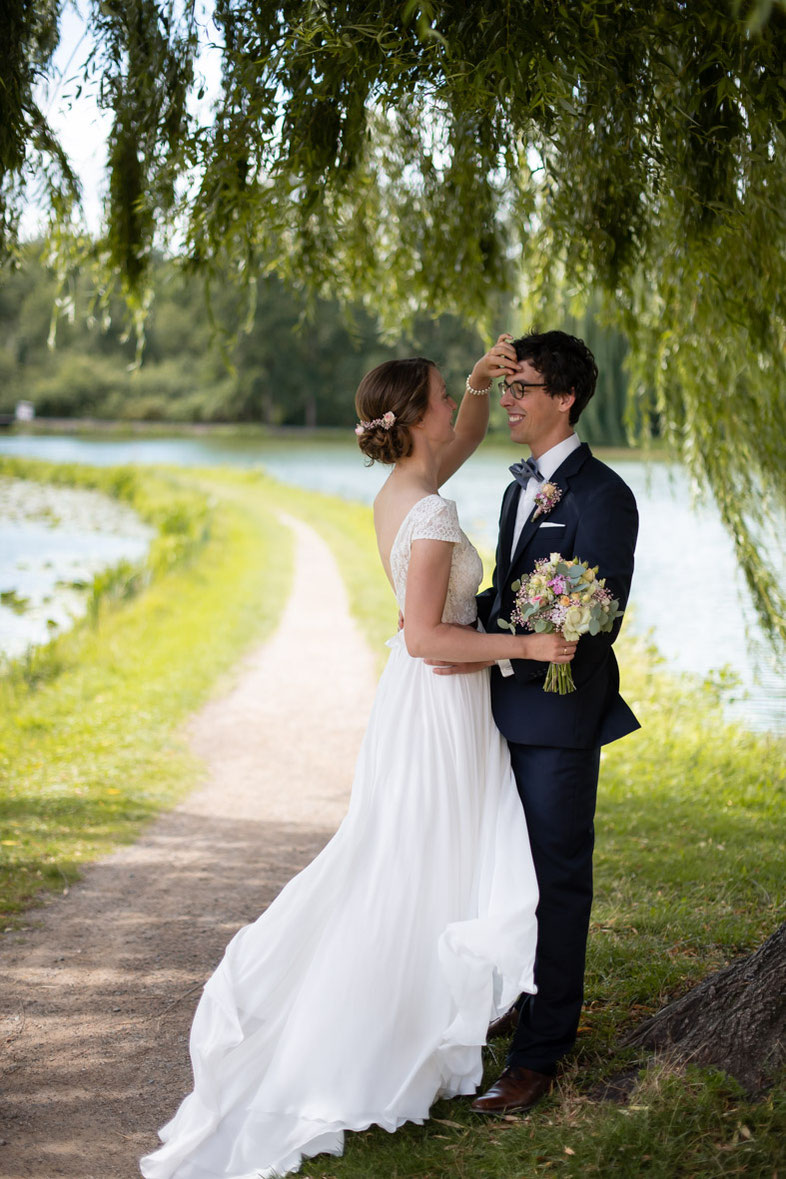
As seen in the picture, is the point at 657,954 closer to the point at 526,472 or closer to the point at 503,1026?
the point at 503,1026

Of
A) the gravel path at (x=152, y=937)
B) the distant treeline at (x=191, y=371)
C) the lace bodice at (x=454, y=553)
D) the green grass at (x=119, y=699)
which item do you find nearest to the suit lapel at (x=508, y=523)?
the lace bodice at (x=454, y=553)

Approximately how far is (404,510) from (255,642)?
8457 mm

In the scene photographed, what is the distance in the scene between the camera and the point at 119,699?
8914mm

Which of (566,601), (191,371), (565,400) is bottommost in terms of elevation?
(566,601)

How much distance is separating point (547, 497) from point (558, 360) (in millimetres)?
406

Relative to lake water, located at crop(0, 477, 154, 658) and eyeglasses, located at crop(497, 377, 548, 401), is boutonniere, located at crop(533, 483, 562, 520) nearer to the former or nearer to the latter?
eyeglasses, located at crop(497, 377, 548, 401)

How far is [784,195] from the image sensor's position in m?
4.59

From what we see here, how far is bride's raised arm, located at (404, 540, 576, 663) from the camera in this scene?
3080 millimetres

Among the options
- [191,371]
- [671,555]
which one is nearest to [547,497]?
[671,555]

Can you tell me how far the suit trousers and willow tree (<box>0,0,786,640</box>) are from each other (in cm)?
195

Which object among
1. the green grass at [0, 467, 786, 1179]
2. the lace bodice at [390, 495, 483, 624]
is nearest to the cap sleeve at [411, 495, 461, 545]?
the lace bodice at [390, 495, 483, 624]

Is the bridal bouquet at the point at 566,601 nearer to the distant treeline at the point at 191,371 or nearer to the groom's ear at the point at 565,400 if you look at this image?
the groom's ear at the point at 565,400

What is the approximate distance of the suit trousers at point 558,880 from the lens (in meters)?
3.21

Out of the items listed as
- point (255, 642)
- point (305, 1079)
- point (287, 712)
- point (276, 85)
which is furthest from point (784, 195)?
point (255, 642)
